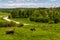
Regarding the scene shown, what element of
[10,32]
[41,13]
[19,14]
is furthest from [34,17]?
[10,32]

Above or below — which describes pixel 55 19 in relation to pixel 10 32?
below

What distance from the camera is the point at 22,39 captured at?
38.8 m

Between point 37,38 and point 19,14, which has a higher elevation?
point 37,38

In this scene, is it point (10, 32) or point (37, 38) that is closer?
point (37, 38)

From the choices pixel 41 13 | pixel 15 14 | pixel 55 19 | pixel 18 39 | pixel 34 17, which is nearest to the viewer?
pixel 18 39

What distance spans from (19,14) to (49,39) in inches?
3936

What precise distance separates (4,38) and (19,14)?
99.1 meters

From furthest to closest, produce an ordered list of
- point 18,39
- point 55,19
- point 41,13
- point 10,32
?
point 41,13 → point 55,19 → point 10,32 → point 18,39

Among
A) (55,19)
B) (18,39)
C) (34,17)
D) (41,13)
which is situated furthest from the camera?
(41,13)

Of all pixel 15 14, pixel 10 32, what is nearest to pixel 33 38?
pixel 10 32

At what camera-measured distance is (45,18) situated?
9806 centimetres

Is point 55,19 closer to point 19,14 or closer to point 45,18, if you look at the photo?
point 45,18

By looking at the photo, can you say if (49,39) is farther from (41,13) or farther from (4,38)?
(41,13)

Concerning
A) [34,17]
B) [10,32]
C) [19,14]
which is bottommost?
[19,14]
